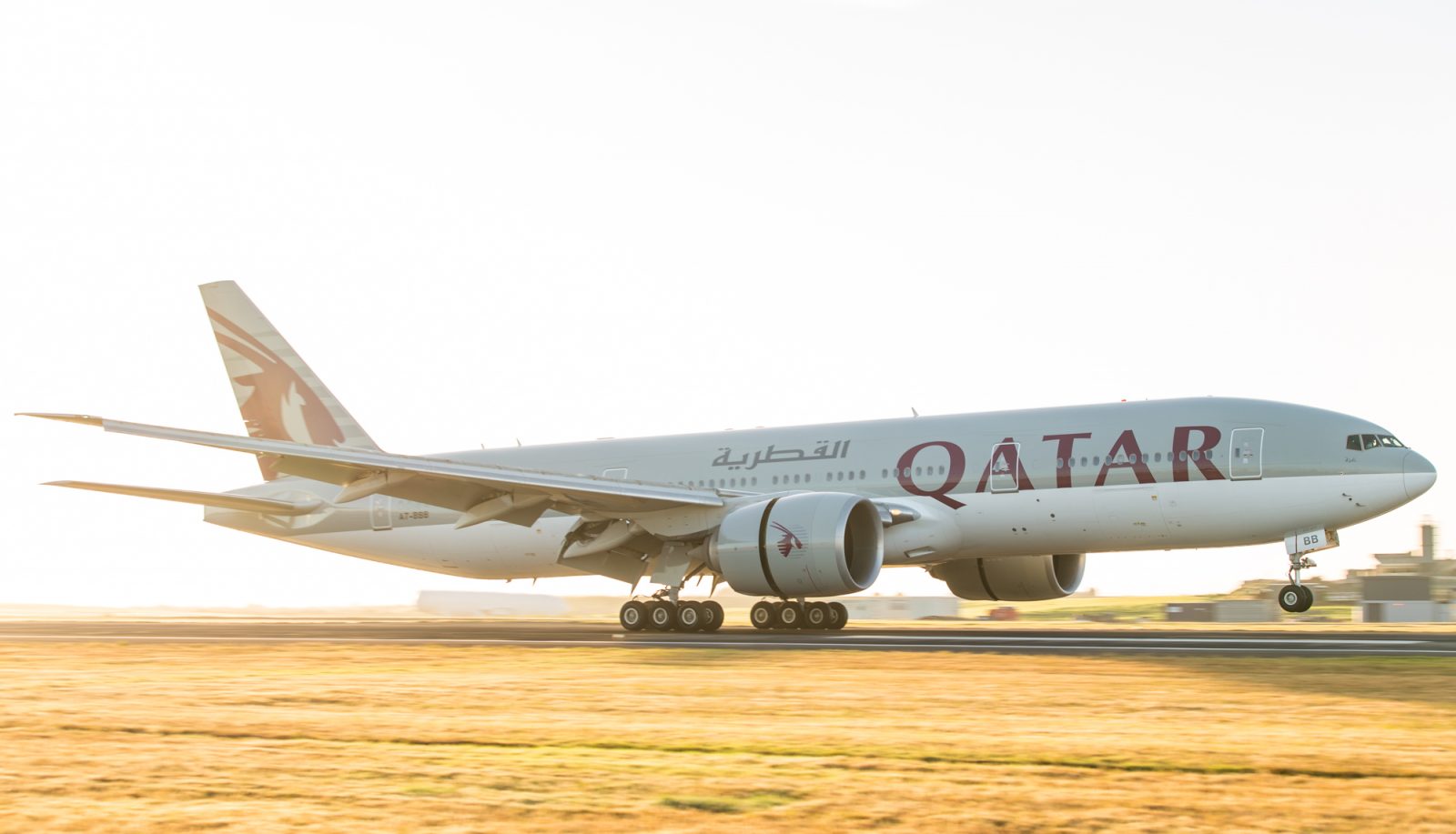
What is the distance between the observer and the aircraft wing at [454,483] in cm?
2405

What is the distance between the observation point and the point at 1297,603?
22328 mm

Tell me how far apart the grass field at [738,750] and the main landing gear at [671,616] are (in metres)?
10.3

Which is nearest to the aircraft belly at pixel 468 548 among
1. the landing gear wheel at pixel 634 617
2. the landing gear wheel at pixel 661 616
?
the landing gear wheel at pixel 634 617

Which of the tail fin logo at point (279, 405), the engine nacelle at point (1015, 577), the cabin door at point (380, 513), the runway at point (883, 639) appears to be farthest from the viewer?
the tail fin logo at point (279, 405)

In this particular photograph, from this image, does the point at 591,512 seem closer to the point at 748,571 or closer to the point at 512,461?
the point at 748,571

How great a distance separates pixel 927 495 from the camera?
1002 inches

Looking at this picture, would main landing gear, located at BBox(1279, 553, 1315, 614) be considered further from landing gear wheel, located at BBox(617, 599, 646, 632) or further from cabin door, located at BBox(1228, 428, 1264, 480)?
landing gear wheel, located at BBox(617, 599, 646, 632)

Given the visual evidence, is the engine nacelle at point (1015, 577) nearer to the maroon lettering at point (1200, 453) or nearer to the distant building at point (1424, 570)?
the maroon lettering at point (1200, 453)

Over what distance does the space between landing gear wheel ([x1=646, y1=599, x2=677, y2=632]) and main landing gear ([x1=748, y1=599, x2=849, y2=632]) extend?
138cm

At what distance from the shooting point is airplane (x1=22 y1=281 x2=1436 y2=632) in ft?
76.2

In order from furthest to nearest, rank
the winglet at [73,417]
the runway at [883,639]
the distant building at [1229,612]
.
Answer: the distant building at [1229,612], the winglet at [73,417], the runway at [883,639]

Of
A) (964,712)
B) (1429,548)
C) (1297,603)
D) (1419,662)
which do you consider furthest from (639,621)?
(1429,548)

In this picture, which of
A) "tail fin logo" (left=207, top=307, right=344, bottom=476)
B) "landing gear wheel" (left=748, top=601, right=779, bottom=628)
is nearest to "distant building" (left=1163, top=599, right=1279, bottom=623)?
"landing gear wheel" (left=748, top=601, right=779, bottom=628)

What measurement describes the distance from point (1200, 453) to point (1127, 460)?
1.16 meters
